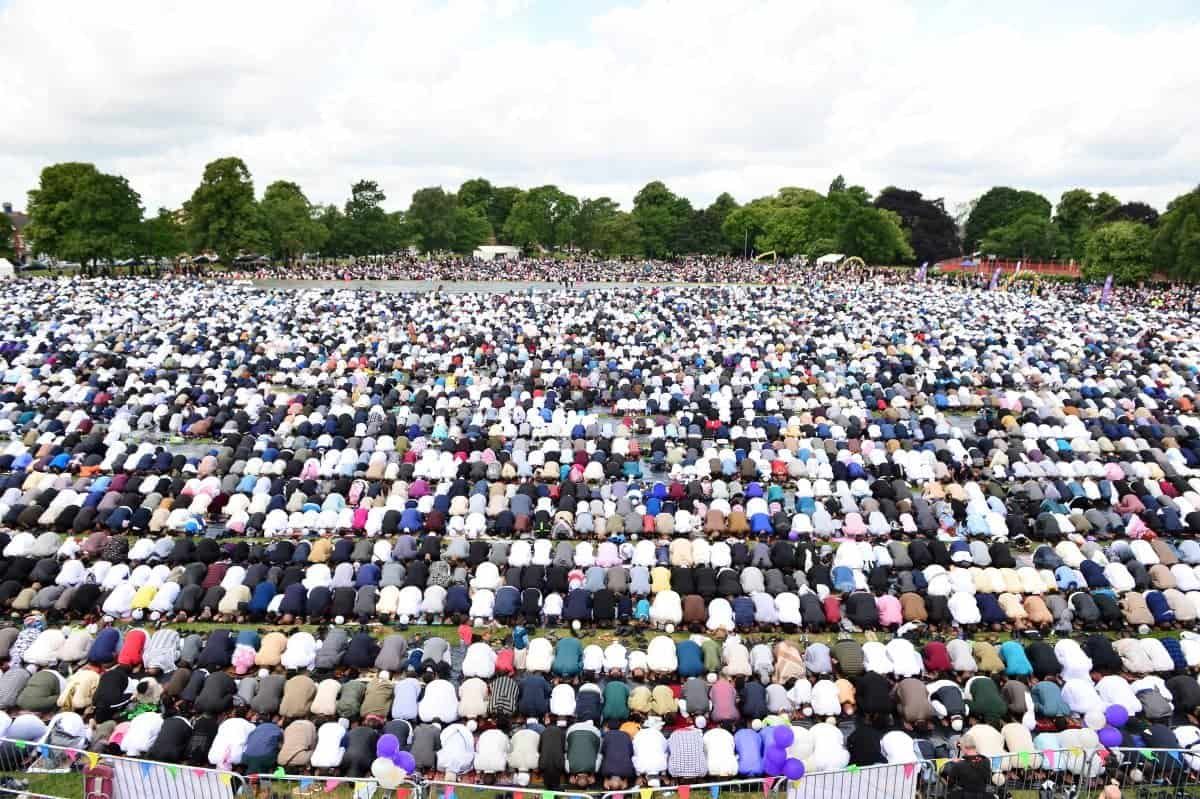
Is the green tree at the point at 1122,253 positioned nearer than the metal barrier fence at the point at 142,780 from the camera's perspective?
No

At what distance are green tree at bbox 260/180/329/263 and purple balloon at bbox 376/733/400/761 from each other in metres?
68.0

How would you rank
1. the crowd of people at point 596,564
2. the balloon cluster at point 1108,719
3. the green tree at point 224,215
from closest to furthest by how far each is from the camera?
the balloon cluster at point 1108,719 < the crowd of people at point 596,564 < the green tree at point 224,215

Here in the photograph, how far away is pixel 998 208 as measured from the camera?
9444 centimetres

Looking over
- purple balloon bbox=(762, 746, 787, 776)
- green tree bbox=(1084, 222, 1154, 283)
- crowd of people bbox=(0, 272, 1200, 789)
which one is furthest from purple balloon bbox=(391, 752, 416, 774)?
green tree bbox=(1084, 222, 1154, 283)

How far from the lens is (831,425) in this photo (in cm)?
1922

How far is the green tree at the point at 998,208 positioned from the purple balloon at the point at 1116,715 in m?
97.4

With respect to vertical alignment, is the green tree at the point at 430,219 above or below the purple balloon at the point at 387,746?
above

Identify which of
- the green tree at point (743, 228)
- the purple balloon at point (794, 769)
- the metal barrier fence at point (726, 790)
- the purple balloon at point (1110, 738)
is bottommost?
the metal barrier fence at point (726, 790)

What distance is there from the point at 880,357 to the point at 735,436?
1245cm

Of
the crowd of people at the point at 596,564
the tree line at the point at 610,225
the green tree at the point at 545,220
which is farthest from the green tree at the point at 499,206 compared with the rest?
the crowd of people at the point at 596,564

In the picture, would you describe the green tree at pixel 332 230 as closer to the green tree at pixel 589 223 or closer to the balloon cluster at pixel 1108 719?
the green tree at pixel 589 223

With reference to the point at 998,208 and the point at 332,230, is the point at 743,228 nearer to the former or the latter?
the point at 998,208

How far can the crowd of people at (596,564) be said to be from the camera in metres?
8.68

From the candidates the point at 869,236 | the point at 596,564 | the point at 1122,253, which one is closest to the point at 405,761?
the point at 596,564
